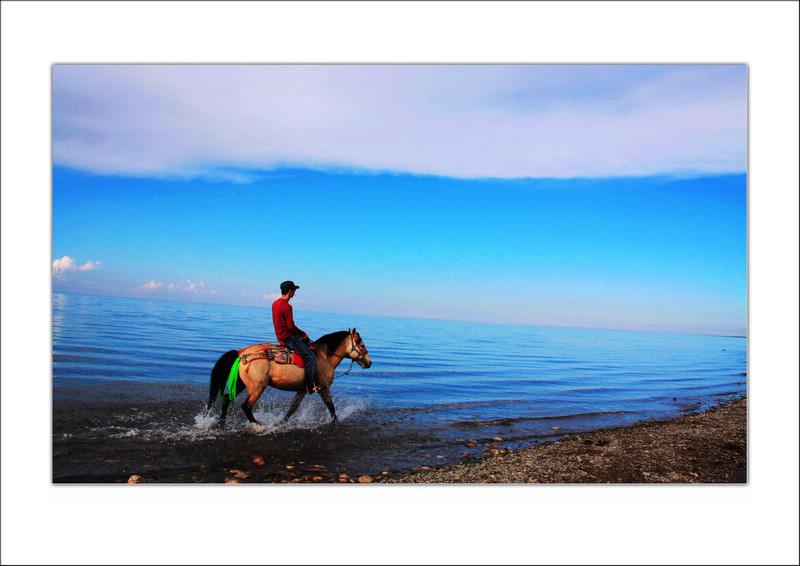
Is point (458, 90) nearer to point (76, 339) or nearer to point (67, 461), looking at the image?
point (67, 461)

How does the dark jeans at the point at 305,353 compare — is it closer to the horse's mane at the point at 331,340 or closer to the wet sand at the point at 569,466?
the horse's mane at the point at 331,340

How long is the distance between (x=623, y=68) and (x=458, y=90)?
2537 millimetres

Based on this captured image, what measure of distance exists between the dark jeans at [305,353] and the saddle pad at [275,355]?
0.21 ft

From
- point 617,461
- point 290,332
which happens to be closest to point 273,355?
point 290,332

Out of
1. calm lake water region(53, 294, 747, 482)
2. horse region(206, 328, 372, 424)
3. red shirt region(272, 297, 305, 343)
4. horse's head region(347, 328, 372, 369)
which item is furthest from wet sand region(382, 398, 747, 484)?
red shirt region(272, 297, 305, 343)

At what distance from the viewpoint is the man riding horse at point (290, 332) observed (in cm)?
691

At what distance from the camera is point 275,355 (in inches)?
281

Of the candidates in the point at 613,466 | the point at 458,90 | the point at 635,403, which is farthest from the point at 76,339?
the point at 635,403

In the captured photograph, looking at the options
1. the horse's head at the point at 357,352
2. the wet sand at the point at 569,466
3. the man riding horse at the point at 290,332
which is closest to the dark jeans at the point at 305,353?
the man riding horse at the point at 290,332

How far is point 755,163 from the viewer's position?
6.70 metres

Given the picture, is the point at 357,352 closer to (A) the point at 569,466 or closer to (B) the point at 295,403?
(B) the point at 295,403

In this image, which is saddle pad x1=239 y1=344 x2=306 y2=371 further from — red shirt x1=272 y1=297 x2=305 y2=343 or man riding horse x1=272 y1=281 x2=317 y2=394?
red shirt x1=272 y1=297 x2=305 y2=343

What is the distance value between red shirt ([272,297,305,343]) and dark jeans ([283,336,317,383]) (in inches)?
3.8

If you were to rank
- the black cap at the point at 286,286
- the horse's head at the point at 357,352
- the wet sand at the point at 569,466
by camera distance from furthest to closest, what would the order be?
the horse's head at the point at 357,352, the black cap at the point at 286,286, the wet sand at the point at 569,466
